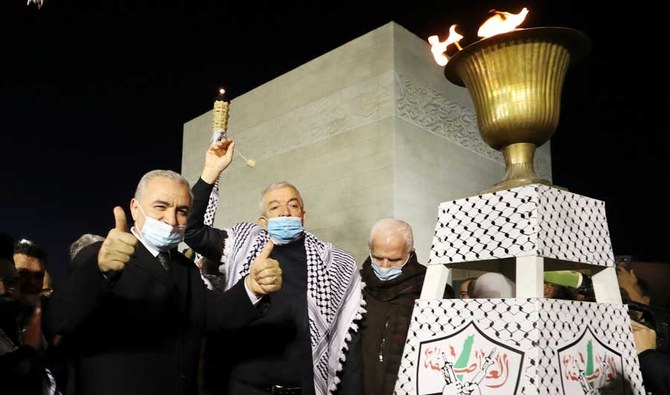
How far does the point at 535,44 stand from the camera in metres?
1.84

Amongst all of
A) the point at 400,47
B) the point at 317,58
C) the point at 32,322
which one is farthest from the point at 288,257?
the point at 317,58

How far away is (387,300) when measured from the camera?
2.69m

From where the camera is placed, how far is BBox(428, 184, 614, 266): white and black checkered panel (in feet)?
5.61

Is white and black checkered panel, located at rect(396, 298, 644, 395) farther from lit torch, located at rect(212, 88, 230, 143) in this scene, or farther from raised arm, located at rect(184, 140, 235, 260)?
lit torch, located at rect(212, 88, 230, 143)

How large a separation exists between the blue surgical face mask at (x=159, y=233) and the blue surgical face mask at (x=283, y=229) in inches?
31.0

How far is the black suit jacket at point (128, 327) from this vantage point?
157 cm

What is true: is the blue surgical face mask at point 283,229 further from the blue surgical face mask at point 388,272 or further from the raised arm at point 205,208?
the blue surgical face mask at point 388,272

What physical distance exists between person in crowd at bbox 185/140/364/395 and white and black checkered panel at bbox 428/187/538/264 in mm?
794

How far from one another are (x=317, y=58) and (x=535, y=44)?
20.4 ft

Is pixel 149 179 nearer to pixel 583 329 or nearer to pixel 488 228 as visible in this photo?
pixel 488 228

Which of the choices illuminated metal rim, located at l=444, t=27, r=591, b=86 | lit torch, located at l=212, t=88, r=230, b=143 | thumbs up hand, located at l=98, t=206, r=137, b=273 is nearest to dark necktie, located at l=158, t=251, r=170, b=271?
thumbs up hand, located at l=98, t=206, r=137, b=273

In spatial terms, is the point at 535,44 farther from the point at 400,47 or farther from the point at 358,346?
the point at 400,47

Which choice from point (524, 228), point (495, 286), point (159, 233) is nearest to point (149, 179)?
point (159, 233)

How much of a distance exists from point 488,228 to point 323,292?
101cm
